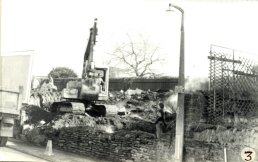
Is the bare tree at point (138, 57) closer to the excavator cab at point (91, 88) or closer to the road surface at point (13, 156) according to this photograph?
the excavator cab at point (91, 88)

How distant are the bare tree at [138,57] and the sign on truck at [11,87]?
35.7 inches

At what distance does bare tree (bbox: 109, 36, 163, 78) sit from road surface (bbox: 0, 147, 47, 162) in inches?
49.8

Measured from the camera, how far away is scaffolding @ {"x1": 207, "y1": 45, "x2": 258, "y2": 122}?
6.31 meters

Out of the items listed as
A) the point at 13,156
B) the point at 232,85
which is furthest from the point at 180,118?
the point at 13,156

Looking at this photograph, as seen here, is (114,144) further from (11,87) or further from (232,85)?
(232,85)

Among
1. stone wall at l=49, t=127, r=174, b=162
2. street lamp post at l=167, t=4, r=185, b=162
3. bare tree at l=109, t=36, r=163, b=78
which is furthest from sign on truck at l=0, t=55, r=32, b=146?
street lamp post at l=167, t=4, r=185, b=162

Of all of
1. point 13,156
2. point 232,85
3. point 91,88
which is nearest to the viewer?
point 13,156

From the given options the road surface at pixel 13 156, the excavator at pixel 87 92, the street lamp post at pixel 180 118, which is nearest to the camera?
the road surface at pixel 13 156

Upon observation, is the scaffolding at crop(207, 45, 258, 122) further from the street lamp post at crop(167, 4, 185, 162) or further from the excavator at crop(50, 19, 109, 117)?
the excavator at crop(50, 19, 109, 117)

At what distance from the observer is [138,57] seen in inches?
248

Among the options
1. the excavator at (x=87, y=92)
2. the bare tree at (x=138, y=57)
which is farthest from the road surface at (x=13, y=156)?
the bare tree at (x=138, y=57)

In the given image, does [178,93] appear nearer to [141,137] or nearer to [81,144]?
[141,137]

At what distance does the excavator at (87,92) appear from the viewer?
253 inches

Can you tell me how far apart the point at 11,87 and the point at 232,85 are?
7.55 ft
